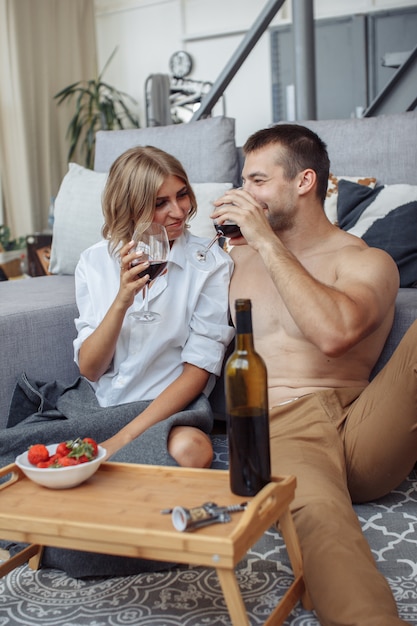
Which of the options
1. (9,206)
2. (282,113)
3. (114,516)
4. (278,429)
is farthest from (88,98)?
(114,516)

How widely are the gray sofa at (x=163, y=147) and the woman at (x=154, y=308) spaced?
25 cm

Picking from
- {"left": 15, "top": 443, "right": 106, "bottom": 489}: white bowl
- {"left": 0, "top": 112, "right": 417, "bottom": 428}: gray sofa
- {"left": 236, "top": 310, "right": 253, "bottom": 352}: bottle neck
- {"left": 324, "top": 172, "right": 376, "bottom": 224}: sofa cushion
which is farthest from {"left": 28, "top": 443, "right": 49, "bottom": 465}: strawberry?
{"left": 324, "top": 172, "right": 376, "bottom": 224}: sofa cushion

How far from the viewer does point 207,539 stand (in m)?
1.14

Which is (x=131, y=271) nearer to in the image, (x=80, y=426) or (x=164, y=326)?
(x=164, y=326)

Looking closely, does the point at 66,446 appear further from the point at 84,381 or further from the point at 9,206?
the point at 9,206

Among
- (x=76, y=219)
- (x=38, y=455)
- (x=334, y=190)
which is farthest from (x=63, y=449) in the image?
(x=76, y=219)

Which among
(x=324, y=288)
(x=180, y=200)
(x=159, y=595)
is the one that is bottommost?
(x=159, y=595)

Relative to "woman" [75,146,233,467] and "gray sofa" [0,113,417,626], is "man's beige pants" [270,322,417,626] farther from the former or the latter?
"woman" [75,146,233,467]

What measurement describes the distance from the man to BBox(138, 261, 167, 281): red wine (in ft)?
0.72

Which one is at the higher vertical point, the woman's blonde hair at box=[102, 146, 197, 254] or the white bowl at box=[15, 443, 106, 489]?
the woman's blonde hair at box=[102, 146, 197, 254]

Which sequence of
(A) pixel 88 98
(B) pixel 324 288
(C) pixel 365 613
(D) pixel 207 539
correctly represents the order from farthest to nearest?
(A) pixel 88 98 → (B) pixel 324 288 → (C) pixel 365 613 → (D) pixel 207 539

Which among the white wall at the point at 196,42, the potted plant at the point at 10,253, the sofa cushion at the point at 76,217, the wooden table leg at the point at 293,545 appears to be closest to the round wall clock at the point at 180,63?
the white wall at the point at 196,42

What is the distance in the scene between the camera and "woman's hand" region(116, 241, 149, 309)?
173 centimetres

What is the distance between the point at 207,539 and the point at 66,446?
1.35 feet
